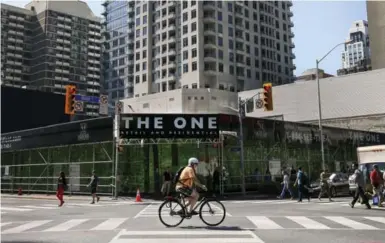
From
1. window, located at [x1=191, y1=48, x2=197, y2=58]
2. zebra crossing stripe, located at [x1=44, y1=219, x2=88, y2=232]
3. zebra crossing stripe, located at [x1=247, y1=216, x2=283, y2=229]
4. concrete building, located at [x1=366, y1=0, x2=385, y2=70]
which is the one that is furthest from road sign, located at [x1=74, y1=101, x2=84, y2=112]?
window, located at [x1=191, y1=48, x2=197, y2=58]

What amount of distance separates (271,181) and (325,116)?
4021cm

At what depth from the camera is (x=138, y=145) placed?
29516 millimetres

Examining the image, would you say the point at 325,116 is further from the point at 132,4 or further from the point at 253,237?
the point at 132,4

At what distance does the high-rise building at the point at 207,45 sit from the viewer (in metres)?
99.9

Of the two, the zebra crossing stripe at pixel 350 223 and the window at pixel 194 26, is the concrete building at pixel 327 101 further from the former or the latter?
the zebra crossing stripe at pixel 350 223

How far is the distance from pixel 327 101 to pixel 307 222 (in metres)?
60.4

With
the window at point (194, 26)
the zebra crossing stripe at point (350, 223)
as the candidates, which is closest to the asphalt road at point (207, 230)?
the zebra crossing stripe at point (350, 223)

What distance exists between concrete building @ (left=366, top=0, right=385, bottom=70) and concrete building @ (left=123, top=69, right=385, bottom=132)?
14.9 metres

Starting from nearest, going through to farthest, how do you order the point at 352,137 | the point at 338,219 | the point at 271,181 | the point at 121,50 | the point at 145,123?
1. the point at 338,219
2. the point at 145,123
3. the point at 271,181
4. the point at 352,137
5. the point at 121,50

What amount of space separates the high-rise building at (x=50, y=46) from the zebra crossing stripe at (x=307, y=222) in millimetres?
137180

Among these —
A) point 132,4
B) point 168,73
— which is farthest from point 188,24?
point 132,4

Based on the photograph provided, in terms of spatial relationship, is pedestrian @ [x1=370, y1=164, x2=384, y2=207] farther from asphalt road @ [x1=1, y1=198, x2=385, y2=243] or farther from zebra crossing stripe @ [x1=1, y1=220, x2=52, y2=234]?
zebra crossing stripe @ [x1=1, y1=220, x2=52, y2=234]

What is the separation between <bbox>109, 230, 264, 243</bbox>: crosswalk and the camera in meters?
9.73

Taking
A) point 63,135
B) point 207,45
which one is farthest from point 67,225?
point 207,45
